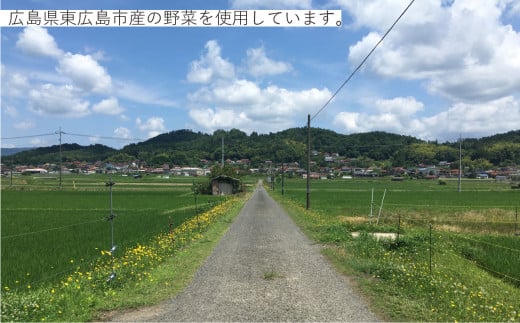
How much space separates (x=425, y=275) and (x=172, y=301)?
17.8ft

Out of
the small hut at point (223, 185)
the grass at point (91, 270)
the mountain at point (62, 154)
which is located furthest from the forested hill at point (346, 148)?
the grass at point (91, 270)

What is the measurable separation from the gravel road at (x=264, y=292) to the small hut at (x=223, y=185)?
52.7 m

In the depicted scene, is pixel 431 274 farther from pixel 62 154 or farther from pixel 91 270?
pixel 62 154

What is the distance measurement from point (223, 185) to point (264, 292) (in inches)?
2308

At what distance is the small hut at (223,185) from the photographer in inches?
2584

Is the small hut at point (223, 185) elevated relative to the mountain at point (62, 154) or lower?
lower

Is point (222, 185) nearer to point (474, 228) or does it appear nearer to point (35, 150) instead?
point (474, 228)

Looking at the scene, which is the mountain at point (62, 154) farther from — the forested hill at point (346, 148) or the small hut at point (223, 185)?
the small hut at point (223, 185)

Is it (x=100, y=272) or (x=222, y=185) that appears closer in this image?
(x=100, y=272)

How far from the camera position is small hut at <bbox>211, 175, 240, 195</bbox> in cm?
6562

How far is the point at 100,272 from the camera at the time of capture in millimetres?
8945

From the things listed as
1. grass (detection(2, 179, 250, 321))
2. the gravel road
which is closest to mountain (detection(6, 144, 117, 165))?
grass (detection(2, 179, 250, 321))

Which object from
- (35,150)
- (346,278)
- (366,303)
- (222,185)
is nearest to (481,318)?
(366,303)

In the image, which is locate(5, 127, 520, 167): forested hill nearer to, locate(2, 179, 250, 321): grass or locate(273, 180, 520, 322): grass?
locate(2, 179, 250, 321): grass
